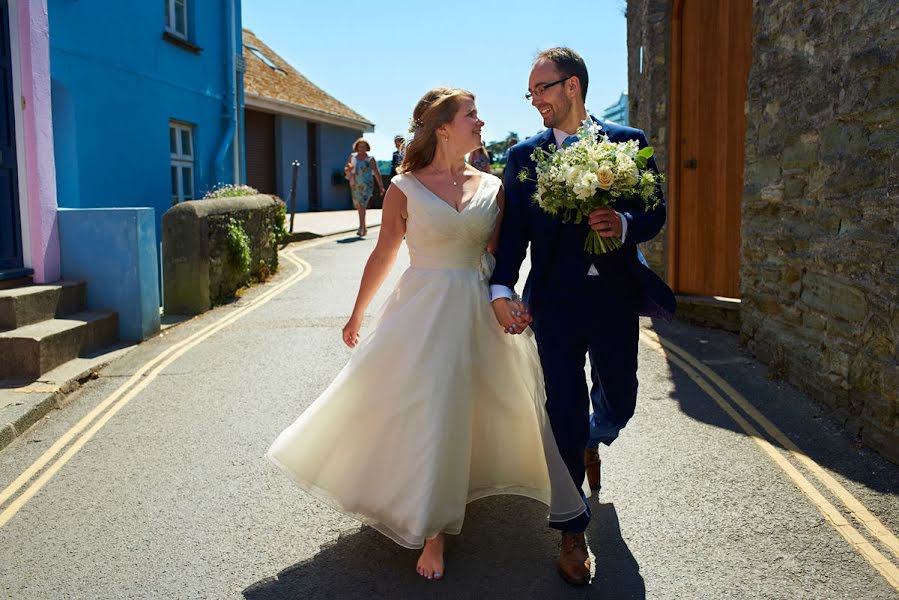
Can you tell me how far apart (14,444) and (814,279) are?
219 inches

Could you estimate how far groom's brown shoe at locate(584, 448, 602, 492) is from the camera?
14.6ft

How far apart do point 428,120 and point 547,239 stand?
2.52 feet

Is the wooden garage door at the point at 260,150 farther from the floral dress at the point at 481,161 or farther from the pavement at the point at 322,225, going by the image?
the floral dress at the point at 481,161

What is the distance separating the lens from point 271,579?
3586 millimetres

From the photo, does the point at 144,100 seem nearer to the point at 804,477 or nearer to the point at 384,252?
the point at 384,252

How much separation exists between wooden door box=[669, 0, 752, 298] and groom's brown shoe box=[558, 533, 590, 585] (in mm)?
5664

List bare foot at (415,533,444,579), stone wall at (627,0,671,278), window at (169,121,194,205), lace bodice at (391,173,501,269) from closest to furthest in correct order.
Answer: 1. bare foot at (415,533,444,579)
2. lace bodice at (391,173,501,269)
3. stone wall at (627,0,671,278)
4. window at (169,121,194,205)

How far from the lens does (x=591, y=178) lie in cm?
346

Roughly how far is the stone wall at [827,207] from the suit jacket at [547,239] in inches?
76.5

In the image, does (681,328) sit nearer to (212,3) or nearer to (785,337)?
(785,337)

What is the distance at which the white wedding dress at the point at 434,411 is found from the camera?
363 centimetres

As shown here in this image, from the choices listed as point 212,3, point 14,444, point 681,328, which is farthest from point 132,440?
point 212,3

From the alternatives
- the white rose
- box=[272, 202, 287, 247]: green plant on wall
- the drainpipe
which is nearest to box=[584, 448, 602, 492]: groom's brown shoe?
A: the white rose

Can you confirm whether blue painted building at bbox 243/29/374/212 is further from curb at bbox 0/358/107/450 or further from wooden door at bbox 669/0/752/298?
curb at bbox 0/358/107/450
